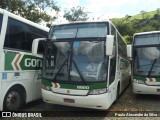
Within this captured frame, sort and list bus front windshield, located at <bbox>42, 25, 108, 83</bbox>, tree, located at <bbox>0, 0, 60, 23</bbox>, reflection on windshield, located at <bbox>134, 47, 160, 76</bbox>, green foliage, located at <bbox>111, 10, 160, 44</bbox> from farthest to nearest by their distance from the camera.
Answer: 1. green foliage, located at <bbox>111, 10, 160, 44</bbox>
2. tree, located at <bbox>0, 0, 60, 23</bbox>
3. reflection on windshield, located at <bbox>134, 47, 160, 76</bbox>
4. bus front windshield, located at <bbox>42, 25, 108, 83</bbox>

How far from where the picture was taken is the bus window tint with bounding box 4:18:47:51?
7328 millimetres

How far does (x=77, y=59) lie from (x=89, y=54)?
0.41m

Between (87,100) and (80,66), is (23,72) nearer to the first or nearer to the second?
(80,66)

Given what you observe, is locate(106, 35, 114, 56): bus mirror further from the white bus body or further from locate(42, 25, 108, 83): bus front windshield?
the white bus body

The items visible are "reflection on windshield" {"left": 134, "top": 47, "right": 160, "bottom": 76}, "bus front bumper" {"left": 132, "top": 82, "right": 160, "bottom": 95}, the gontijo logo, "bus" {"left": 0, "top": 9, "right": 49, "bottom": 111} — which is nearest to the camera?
"bus" {"left": 0, "top": 9, "right": 49, "bottom": 111}

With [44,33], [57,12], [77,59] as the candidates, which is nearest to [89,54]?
[77,59]

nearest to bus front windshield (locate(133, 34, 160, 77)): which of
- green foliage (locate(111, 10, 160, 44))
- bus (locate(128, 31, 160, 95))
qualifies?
bus (locate(128, 31, 160, 95))

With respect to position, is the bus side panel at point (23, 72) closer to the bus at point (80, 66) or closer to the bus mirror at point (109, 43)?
the bus at point (80, 66)

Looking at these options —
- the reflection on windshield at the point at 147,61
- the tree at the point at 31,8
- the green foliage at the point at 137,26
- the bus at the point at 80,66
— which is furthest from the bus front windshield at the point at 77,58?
the green foliage at the point at 137,26

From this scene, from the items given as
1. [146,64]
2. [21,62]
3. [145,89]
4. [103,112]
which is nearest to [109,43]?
[103,112]

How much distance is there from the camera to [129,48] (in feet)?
36.0

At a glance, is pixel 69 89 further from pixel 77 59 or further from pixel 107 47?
pixel 107 47

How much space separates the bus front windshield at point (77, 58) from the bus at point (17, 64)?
0.69 metres

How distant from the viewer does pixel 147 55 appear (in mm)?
10570
